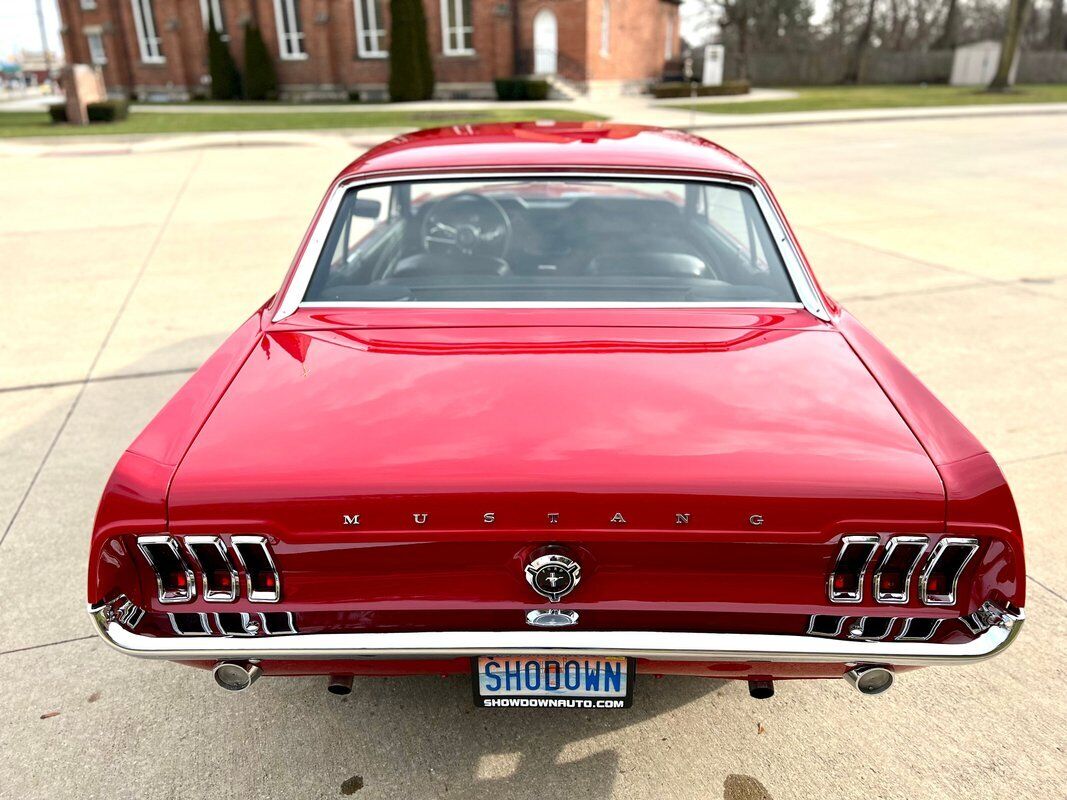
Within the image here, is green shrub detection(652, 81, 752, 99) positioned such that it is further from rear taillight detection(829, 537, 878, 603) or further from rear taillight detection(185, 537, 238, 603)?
rear taillight detection(185, 537, 238, 603)

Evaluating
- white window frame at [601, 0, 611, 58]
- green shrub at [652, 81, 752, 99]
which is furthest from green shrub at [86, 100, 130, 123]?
green shrub at [652, 81, 752, 99]

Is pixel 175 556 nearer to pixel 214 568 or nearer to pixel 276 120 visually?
pixel 214 568

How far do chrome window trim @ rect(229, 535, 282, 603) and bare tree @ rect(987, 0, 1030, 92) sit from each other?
4053cm

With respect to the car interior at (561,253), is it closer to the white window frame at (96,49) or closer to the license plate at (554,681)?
the license plate at (554,681)

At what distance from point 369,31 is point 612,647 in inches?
1471

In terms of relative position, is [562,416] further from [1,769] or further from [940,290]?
[940,290]

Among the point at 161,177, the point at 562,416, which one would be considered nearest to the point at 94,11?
the point at 161,177

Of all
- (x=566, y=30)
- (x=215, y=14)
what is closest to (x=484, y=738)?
(x=566, y=30)

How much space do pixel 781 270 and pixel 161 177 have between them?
556 inches

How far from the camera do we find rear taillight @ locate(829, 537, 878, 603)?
1893 millimetres

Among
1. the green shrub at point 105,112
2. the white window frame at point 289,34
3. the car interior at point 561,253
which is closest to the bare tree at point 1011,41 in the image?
the white window frame at point 289,34

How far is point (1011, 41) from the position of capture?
3359 cm

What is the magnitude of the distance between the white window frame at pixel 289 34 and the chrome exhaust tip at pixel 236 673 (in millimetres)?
37925

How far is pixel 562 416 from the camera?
2.11 m
